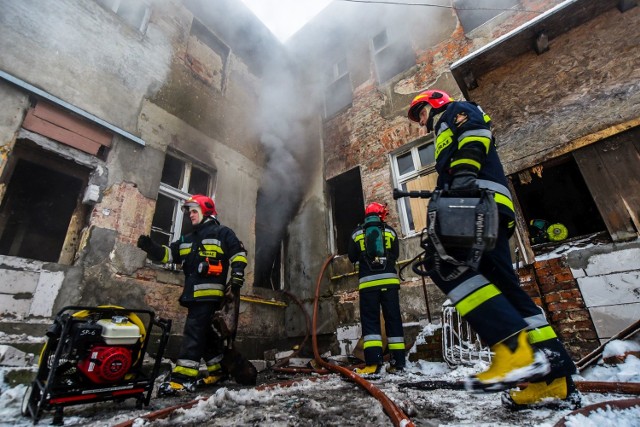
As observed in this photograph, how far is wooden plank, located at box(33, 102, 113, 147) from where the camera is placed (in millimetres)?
4039

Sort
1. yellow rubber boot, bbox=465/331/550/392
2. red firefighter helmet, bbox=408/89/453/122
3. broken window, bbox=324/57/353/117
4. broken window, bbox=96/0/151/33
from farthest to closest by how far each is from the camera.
→ 1. broken window, bbox=324/57/353/117
2. broken window, bbox=96/0/151/33
3. red firefighter helmet, bbox=408/89/453/122
4. yellow rubber boot, bbox=465/331/550/392

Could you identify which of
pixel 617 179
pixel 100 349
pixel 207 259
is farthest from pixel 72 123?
pixel 617 179

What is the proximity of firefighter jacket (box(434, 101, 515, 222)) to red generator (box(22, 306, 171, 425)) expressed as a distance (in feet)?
7.95

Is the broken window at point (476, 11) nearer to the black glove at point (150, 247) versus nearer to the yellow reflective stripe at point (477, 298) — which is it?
the yellow reflective stripe at point (477, 298)

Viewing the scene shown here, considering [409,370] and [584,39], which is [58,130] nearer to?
[409,370]

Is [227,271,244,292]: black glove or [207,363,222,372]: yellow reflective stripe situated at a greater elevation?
[227,271,244,292]: black glove

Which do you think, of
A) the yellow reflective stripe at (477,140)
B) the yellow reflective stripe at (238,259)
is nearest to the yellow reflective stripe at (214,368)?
the yellow reflective stripe at (238,259)

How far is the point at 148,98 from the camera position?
5.36 metres

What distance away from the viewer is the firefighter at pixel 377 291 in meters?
3.63

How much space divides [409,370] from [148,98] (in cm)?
571

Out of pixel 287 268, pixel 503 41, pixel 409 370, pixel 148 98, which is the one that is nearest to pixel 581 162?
pixel 503 41

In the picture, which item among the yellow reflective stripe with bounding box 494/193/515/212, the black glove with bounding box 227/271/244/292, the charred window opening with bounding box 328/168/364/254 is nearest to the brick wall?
the yellow reflective stripe with bounding box 494/193/515/212

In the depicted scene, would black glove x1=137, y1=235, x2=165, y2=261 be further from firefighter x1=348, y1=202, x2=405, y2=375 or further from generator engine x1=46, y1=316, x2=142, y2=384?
firefighter x1=348, y1=202, x2=405, y2=375

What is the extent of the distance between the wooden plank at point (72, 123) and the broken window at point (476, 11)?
6.71m
